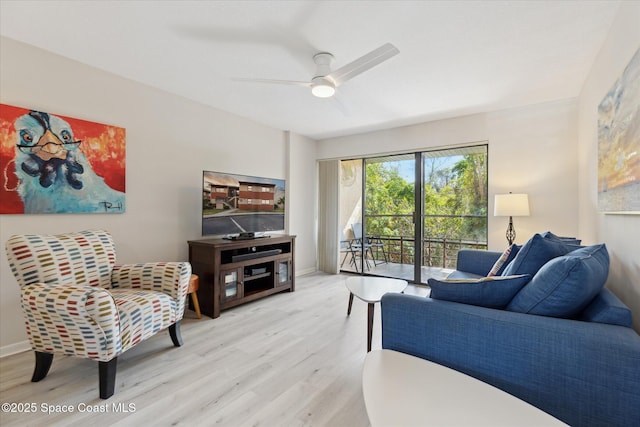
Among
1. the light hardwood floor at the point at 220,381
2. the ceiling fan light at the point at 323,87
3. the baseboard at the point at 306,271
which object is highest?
the ceiling fan light at the point at 323,87

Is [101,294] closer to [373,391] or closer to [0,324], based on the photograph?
[0,324]

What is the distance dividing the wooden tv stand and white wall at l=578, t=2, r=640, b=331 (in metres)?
3.02

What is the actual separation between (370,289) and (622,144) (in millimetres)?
1878

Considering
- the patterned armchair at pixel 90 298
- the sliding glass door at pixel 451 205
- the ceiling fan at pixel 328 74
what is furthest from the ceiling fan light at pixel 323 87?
the sliding glass door at pixel 451 205

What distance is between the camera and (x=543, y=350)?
1.07 meters

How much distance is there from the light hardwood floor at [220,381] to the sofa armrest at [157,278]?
466 millimetres

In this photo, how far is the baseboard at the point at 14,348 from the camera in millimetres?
2230

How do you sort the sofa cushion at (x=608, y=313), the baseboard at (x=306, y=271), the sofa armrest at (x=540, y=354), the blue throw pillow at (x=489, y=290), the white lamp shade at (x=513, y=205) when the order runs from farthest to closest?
the baseboard at (x=306, y=271) < the white lamp shade at (x=513, y=205) < the blue throw pillow at (x=489, y=290) < the sofa cushion at (x=608, y=313) < the sofa armrest at (x=540, y=354)

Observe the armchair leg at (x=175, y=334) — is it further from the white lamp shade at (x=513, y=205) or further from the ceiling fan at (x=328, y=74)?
the white lamp shade at (x=513, y=205)

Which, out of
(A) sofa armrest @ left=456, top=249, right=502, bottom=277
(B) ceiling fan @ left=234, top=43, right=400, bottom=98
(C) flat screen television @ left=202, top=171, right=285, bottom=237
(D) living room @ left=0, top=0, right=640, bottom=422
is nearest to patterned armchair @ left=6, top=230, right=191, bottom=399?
(D) living room @ left=0, top=0, right=640, bottom=422

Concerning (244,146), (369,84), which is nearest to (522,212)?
(369,84)

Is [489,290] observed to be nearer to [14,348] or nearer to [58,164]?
[58,164]

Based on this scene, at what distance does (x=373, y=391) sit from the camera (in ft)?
3.02

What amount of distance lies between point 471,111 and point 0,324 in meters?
5.04
